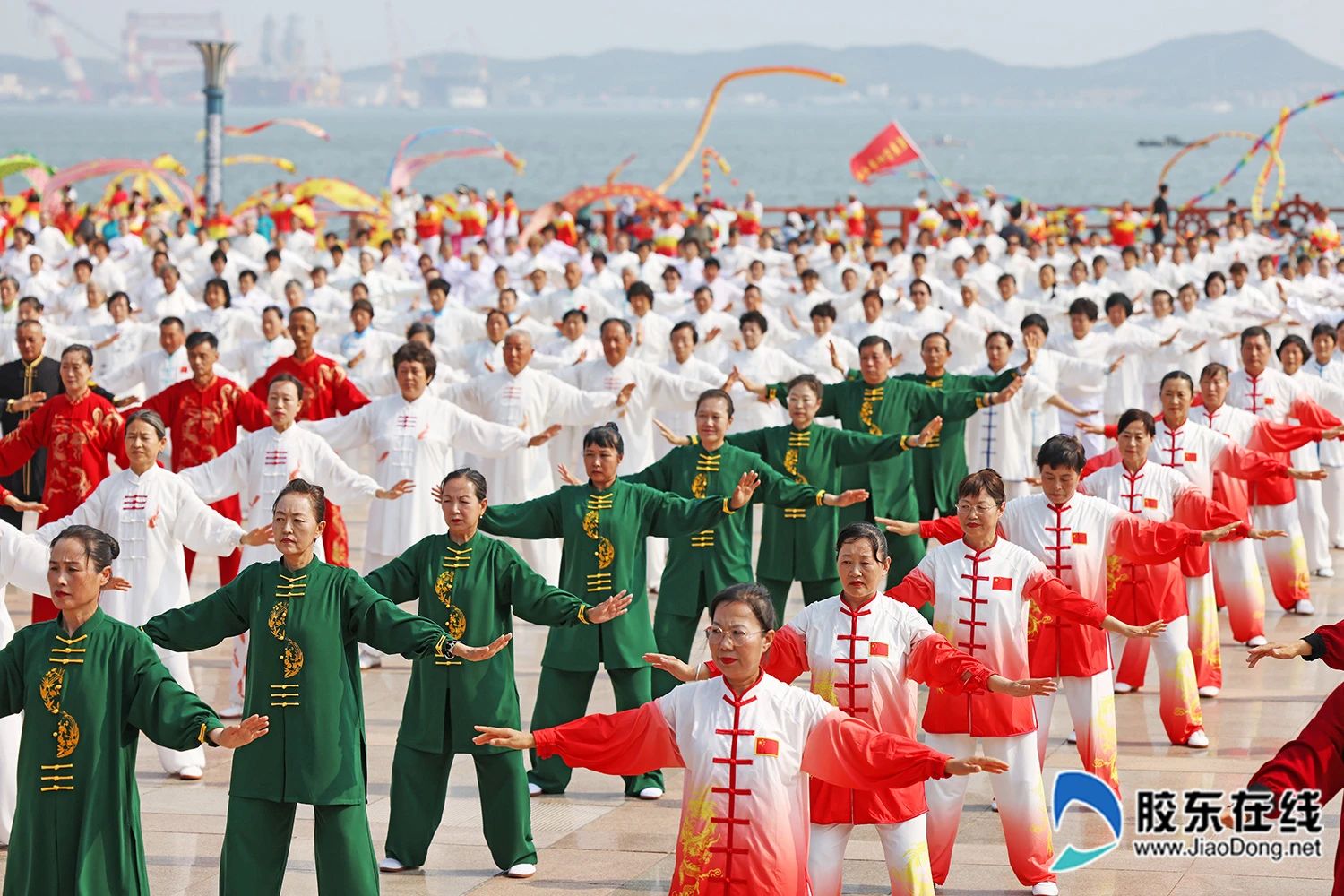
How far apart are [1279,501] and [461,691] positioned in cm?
611

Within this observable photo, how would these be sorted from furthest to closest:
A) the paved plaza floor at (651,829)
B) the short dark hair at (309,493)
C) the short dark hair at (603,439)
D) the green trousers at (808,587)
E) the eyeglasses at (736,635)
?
1. the green trousers at (808,587)
2. the short dark hair at (603,439)
3. the paved plaza floor at (651,829)
4. the short dark hair at (309,493)
5. the eyeglasses at (736,635)

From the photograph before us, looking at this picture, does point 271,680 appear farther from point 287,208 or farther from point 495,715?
point 287,208

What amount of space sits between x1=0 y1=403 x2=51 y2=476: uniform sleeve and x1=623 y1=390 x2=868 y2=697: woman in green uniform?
10.0 ft

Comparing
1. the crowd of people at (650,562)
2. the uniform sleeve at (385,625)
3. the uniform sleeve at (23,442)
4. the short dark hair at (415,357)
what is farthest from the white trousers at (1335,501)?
the uniform sleeve at (385,625)

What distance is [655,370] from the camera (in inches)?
498

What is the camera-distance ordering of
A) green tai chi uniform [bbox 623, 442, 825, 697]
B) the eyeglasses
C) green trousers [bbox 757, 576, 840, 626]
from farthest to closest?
1. green trousers [bbox 757, 576, 840, 626]
2. green tai chi uniform [bbox 623, 442, 825, 697]
3. the eyeglasses

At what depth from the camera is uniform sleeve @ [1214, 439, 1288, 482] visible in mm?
10062

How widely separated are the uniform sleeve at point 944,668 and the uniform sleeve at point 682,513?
181 cm

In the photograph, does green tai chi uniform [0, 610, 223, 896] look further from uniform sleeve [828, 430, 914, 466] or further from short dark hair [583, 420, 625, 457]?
uniform sleeve [828, 430, 914, 466]

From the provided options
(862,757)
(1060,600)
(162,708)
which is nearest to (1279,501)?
(1060,600)

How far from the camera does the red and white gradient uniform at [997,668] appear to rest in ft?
24.0

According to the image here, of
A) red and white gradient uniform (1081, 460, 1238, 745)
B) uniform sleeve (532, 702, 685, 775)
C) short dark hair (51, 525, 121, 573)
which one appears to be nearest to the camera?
uniform sleeve (532, 702, 685, 775)

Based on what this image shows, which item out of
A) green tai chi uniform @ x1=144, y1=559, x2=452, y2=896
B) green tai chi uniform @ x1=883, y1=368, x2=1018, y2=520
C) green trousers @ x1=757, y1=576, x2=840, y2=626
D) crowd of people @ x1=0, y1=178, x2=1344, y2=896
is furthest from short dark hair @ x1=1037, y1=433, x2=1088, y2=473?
green tai chi uniform @ x1=883, y1=368, x2=1018, y2=520

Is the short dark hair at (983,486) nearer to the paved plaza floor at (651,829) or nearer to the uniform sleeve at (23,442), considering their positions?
the paved plaza floor at (651,829)
